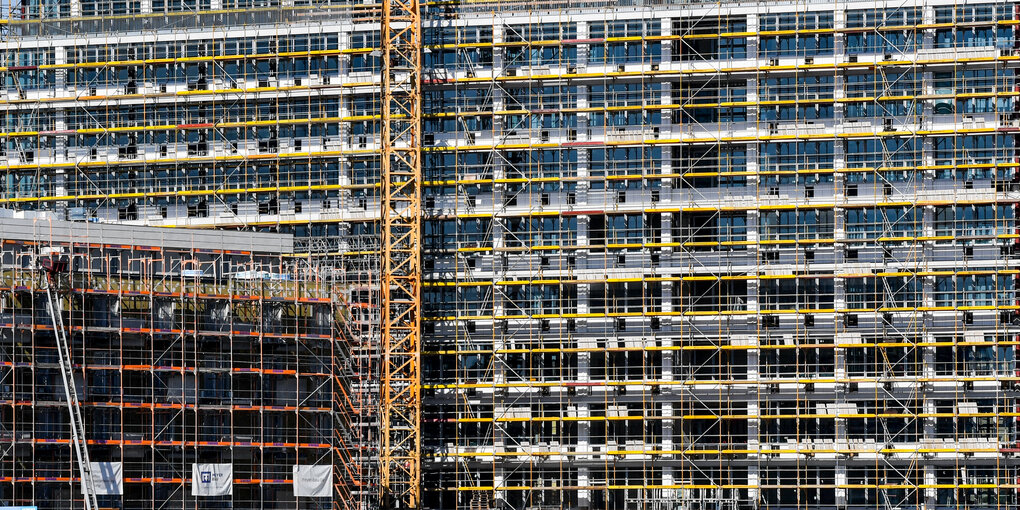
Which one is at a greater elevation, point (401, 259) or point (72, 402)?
point (401, 259)

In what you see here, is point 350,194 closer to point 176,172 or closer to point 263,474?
point 176,172

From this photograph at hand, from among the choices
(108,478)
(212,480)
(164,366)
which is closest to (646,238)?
(212,480)

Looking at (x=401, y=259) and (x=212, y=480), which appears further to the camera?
(x=401, y=259)

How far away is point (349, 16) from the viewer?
111m

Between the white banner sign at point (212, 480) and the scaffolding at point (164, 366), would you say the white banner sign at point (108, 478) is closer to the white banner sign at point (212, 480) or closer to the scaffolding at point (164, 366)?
the scaffolding at point (164, 366)

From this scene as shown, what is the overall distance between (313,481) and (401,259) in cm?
1492

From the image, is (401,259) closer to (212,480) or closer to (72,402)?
(212,480)

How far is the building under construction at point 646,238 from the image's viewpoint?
103m

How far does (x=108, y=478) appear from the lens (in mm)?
90938

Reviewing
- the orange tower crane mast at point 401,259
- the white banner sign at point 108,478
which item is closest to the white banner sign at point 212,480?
the white banner sign at point 108,478

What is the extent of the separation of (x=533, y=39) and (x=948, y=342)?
29265 mm

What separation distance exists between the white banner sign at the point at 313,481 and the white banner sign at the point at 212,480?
347cm

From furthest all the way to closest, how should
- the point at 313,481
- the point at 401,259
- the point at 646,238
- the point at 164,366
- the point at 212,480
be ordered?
the point at 646,238, the point at 401,259, the point at 313,481, the point at 212,480, the point at 164,366

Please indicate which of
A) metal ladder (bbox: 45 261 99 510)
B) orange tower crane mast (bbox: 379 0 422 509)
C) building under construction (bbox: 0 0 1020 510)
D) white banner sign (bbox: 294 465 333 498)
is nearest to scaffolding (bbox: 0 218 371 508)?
white banner sign (bbox: 294 465 333 498)
